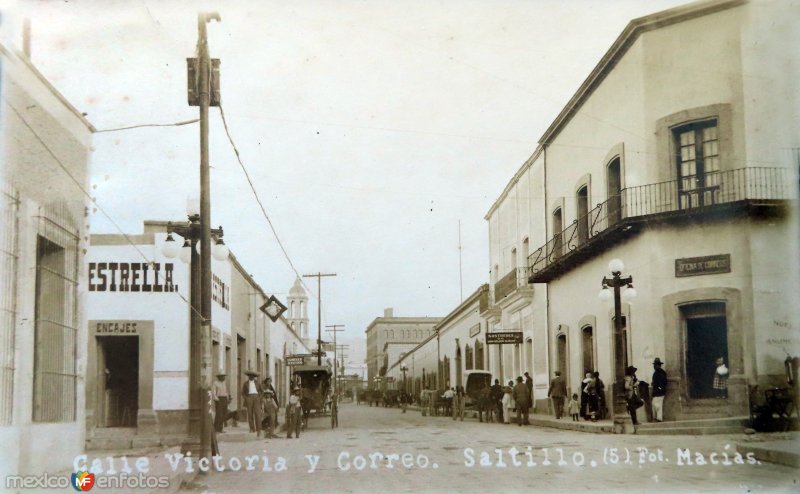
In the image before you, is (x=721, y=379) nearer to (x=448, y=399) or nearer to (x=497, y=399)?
(x=497, y=399)

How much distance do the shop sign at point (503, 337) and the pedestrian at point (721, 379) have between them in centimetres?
1220

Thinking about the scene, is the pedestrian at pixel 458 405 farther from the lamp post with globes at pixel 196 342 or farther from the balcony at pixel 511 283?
the lamp post with globes at pixel 196 342

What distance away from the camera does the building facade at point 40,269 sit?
9.61 metres

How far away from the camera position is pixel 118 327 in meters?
19.5

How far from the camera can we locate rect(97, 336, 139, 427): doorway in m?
20.4

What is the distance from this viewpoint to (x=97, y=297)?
19.4 m

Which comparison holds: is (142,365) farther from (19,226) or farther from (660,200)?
(660,200)

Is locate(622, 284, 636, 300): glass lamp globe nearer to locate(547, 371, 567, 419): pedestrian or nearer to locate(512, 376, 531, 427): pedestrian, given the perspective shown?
locate(512, 376, 531, 427): pedestrian

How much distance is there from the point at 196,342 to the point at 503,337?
1748 centimetres

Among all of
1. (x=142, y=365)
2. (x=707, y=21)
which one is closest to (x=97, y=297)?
(x=142, y=365)

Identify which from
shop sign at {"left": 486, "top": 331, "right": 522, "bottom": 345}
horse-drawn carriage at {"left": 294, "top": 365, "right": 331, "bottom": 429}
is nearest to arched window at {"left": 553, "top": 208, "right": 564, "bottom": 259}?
shop sign at {"left": 486, "top": 331, "right": 522, "bottom": 345}

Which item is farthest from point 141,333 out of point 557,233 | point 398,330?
point 398,330

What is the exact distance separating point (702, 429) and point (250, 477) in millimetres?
8333
